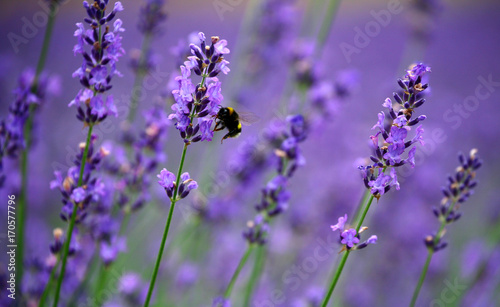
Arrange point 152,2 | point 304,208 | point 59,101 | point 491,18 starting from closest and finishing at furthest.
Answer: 1. point 152,2
2. point 304,208
3. point 59,101
4. point 491,18

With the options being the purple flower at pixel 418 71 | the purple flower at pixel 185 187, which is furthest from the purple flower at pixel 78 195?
the purple flower at pixel 418 71

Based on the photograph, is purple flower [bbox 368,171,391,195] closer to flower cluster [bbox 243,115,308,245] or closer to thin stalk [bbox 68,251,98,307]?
flower cluster [bbox 243,115,308,245]

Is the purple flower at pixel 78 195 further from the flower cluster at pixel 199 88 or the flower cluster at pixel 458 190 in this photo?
the flower cluster at pixel 458 190

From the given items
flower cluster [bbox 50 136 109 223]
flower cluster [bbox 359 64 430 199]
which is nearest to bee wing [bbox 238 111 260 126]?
flower cluster [bbox 50 136 109 223]

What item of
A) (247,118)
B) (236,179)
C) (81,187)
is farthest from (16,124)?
(236,179)

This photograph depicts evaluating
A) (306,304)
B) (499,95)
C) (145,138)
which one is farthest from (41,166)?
(499,95)

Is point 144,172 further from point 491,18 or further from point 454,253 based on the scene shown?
point 491,18

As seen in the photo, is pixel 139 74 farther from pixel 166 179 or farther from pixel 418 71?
pixel 418 71
